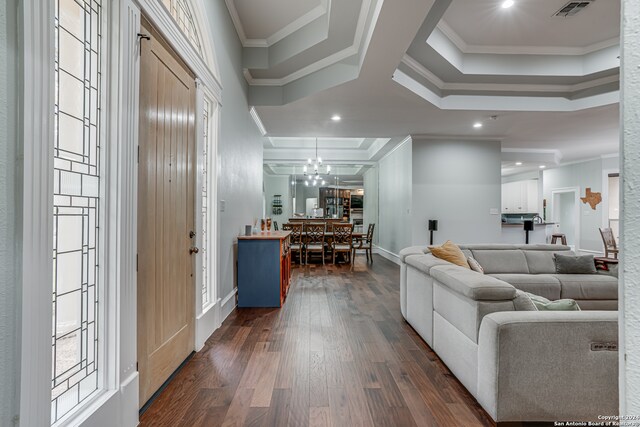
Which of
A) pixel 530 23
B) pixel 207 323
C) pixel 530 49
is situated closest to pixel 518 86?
pixel 530 49

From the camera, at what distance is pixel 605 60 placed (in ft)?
13.6

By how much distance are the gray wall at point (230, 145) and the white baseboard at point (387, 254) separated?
401 centimetres

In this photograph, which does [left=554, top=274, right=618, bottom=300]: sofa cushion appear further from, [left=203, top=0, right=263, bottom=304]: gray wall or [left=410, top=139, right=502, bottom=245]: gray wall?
[left=203, top=0, right=263, bottom=304]: gray wall

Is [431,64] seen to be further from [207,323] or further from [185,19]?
[207,323]

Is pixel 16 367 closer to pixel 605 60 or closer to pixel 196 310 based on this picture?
pixel 196 310

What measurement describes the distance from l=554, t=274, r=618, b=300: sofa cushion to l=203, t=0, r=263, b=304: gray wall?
12.3 ft

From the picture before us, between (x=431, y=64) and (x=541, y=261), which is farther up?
(x=431, y=64)

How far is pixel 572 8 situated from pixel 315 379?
14.5 ft

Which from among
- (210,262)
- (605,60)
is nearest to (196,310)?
(210,262)

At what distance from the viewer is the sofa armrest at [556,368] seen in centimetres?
164

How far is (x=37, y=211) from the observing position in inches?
43.3

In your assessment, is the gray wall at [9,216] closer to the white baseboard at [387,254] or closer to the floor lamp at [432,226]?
the floor lamp at [432,226]

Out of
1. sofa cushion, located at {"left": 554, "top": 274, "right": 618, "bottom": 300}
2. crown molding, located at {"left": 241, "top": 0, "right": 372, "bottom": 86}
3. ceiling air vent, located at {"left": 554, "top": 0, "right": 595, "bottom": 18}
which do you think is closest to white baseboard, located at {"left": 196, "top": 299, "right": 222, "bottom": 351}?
crown molding, located at {"left": 241, "top": 0, "right": 372, "bottom": 86}

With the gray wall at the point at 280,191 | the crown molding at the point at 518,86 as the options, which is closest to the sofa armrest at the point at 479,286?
the crown molding at the point at 518,86
